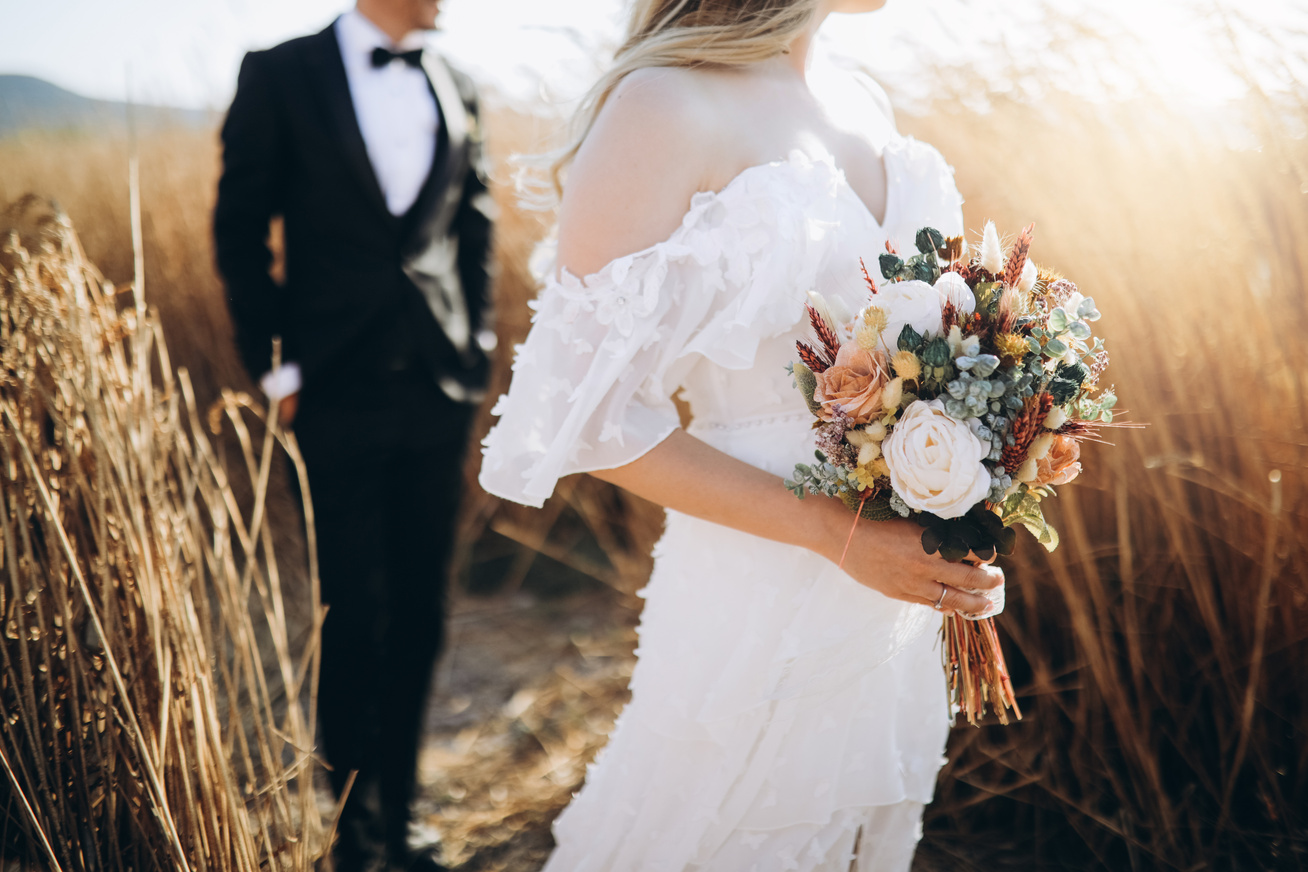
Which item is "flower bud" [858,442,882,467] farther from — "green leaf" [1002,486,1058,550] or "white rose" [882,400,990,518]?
"green leaf" [1002,486,1058,550]

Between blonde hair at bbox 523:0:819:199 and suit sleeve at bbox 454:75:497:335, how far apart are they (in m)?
1.09

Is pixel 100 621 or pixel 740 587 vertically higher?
pixel 740 587

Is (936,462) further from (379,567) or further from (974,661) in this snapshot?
(379,567)

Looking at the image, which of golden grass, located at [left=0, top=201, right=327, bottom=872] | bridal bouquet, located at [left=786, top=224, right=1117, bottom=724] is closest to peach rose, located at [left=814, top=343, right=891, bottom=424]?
bridal bouquet, located at [left=786, top=224, right=1117, bottom=724]

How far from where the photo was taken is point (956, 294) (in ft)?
3.22

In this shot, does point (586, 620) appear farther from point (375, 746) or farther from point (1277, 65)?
point (1277, 65)

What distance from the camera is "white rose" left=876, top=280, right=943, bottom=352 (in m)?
0.97

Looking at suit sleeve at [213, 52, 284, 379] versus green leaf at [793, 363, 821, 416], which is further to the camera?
suit sleeve at [213, 52, 284, 379]

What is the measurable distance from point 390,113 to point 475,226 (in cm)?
38

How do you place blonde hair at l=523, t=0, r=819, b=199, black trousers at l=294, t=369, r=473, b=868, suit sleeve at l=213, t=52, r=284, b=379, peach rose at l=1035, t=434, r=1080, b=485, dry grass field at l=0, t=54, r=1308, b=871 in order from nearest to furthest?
1. peach rose at l=1035, t=434, r=1080, b=485
2. blonde hair at l=523, t=0, r=819, b=199
3. dry grass field at l=0, t=54, r=1308, b=871
4. suit sleeve at l=213, t=52, r=284, b=379
5. black trousers at l=294, t=369, r=473, b=868

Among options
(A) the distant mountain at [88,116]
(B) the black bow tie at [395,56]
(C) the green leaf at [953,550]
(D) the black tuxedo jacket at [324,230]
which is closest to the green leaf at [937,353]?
(C) the green leaf at [953,550]

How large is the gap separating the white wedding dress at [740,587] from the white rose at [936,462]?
28 centimetres

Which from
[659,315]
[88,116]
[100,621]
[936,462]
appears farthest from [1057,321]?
[88,116]

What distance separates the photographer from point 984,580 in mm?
1076
